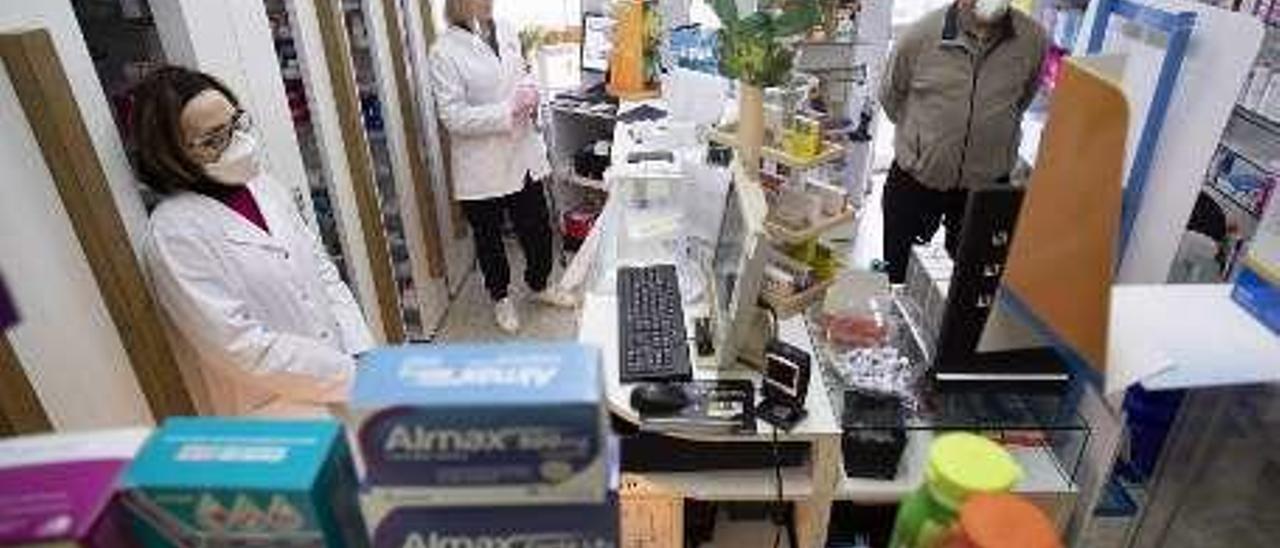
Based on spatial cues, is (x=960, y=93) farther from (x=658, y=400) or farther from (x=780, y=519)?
(x=658, y=400)

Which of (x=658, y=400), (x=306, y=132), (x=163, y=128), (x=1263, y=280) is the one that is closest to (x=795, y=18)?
(x=658, y=400)

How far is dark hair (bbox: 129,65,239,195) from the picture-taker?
5.24 ft

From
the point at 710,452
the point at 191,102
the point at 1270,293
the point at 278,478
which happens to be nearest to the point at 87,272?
the point at 191,102

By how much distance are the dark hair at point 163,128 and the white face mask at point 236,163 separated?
0.04m

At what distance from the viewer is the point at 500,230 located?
3.56m

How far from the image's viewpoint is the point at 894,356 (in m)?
1.75

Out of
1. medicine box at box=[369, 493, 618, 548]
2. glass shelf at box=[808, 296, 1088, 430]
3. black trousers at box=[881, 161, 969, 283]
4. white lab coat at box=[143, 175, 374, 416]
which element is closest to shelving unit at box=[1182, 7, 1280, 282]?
black trousers at box=[881, 161, 969, 283]

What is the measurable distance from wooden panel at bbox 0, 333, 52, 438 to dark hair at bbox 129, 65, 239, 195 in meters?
0.48

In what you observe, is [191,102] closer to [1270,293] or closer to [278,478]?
[278,478]

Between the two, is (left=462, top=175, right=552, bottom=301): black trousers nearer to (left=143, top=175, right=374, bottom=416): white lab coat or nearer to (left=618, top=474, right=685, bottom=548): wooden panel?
(left=143, top=175, right=374, bottom=416): white lab coat

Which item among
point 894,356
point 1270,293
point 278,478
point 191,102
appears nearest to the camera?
point 278,478

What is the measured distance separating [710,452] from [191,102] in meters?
1.32

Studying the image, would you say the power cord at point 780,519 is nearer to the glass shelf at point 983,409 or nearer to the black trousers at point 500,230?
the glass shelf at point 983,409

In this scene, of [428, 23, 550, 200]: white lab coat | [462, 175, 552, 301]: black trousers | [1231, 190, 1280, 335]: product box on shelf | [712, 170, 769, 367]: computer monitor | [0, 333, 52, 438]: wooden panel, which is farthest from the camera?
[462, 175, 552, 301]: black trousers
